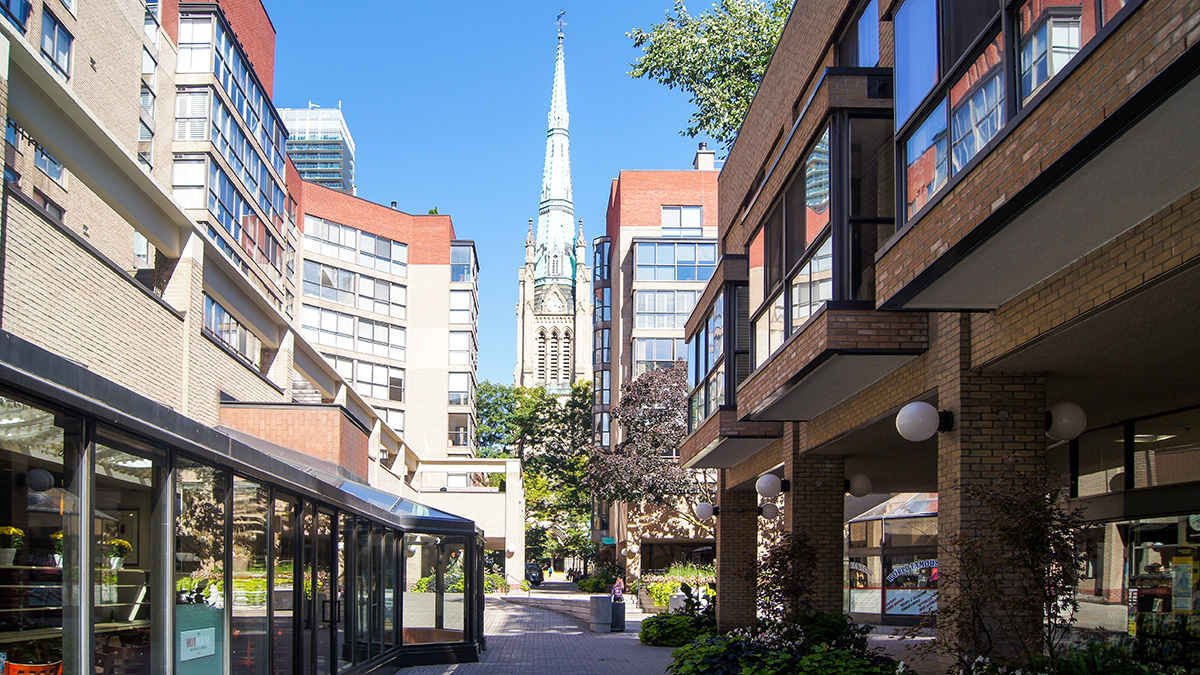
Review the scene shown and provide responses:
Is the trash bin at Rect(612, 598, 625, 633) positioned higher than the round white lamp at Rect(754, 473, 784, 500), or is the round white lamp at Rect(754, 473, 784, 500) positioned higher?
the round white lamp at Rect(754, 473, 784, 500)

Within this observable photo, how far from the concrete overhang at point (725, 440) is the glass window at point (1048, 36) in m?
9.89

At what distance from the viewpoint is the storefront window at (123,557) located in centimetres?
642

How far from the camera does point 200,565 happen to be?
8242 mm

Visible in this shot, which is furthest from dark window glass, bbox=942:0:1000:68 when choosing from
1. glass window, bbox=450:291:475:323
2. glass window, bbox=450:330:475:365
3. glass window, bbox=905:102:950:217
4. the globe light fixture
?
glass window, bbox=450:291:475:323

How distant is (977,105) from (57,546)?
257 inches

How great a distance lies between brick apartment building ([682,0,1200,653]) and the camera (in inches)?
245

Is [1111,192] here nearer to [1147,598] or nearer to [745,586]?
[1147,598]

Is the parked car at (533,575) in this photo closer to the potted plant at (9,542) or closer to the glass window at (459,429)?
the glass window at (459,429)

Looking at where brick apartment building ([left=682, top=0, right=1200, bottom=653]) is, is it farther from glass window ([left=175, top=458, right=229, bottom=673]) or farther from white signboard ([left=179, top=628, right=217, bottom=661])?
white signboard ([left=179, top=628, right=217, bottom=661])

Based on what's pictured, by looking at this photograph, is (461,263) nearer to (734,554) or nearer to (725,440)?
(734,554)

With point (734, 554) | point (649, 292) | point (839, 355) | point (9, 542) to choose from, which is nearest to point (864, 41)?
point (839, 355)

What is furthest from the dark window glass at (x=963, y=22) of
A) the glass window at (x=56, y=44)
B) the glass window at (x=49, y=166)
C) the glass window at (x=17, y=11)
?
the glass window at (x=56, y=44)

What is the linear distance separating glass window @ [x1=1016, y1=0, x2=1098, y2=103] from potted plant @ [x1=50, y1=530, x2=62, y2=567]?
6031 millimetres

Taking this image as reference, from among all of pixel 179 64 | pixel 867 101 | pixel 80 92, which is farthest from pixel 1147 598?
pixel 179 64
